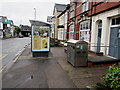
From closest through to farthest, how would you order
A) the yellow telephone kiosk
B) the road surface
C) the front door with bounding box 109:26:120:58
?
1. the front door with bounding box 109:26:120:58
2. the road surface
3. the yellow telephone kiosk

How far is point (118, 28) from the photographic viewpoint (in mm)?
7199

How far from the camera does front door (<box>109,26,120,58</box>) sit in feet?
23.7

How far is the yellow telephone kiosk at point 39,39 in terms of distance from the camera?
832cm

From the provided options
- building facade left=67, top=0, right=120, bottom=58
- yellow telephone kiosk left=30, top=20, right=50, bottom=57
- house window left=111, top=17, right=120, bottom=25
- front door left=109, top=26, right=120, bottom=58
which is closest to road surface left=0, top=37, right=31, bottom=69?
yellow telephone kiosk left=30, top=20, right=50, bottom=57

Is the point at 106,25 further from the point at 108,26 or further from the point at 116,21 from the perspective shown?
the point at 116,21

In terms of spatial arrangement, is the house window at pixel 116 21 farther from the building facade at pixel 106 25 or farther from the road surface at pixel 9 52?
the road surface at pixel 9 52

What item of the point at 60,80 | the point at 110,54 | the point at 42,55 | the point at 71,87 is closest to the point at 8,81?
the point at 60,80

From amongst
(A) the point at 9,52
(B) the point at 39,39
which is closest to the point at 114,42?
(B) the point at 39,39

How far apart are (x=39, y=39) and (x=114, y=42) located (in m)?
5.37

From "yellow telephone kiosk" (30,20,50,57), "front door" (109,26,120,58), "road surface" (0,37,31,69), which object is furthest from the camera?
Result: "yellow telephone kiosk" (30,20,50,57)

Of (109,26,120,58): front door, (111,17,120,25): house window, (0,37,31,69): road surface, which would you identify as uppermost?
(111,17,120,25): house window

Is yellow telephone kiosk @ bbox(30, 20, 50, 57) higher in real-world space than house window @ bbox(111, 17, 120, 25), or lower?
lower

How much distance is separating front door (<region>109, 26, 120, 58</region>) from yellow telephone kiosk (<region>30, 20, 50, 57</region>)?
15.3 feet

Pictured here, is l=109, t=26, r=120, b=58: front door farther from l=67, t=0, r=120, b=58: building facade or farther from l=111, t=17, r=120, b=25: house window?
l=111, t=17, r=120, b=25: house window
